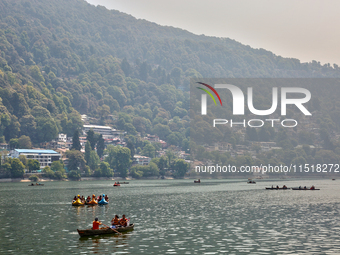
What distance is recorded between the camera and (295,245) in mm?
54281

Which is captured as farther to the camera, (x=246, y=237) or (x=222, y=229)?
(x=222, y=229)

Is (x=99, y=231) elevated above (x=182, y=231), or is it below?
above

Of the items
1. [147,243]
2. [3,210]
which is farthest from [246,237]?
[3,210]

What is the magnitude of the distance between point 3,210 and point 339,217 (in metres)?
63.4

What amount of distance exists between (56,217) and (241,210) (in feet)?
116

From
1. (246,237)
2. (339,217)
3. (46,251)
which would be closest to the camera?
(46,251)

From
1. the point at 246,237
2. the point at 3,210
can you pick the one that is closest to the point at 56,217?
the point at 3,210

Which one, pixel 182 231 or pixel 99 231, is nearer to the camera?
pixel 99 231

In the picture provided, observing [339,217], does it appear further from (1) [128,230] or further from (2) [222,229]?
(1) [128,230]

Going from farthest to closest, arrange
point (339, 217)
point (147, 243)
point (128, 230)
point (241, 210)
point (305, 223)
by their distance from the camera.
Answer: point (241, 210), point (339, 217), point (305, 223), point (128, 230), point (147, 243)

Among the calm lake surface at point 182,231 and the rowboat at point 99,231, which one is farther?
the rowboat at point 99,231

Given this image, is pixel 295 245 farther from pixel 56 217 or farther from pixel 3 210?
pixel 3 210

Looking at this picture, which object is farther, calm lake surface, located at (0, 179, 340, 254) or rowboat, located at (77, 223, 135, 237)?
rowboat, located at (77, 223, 135, 237)

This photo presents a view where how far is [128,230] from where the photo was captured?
6475cm
